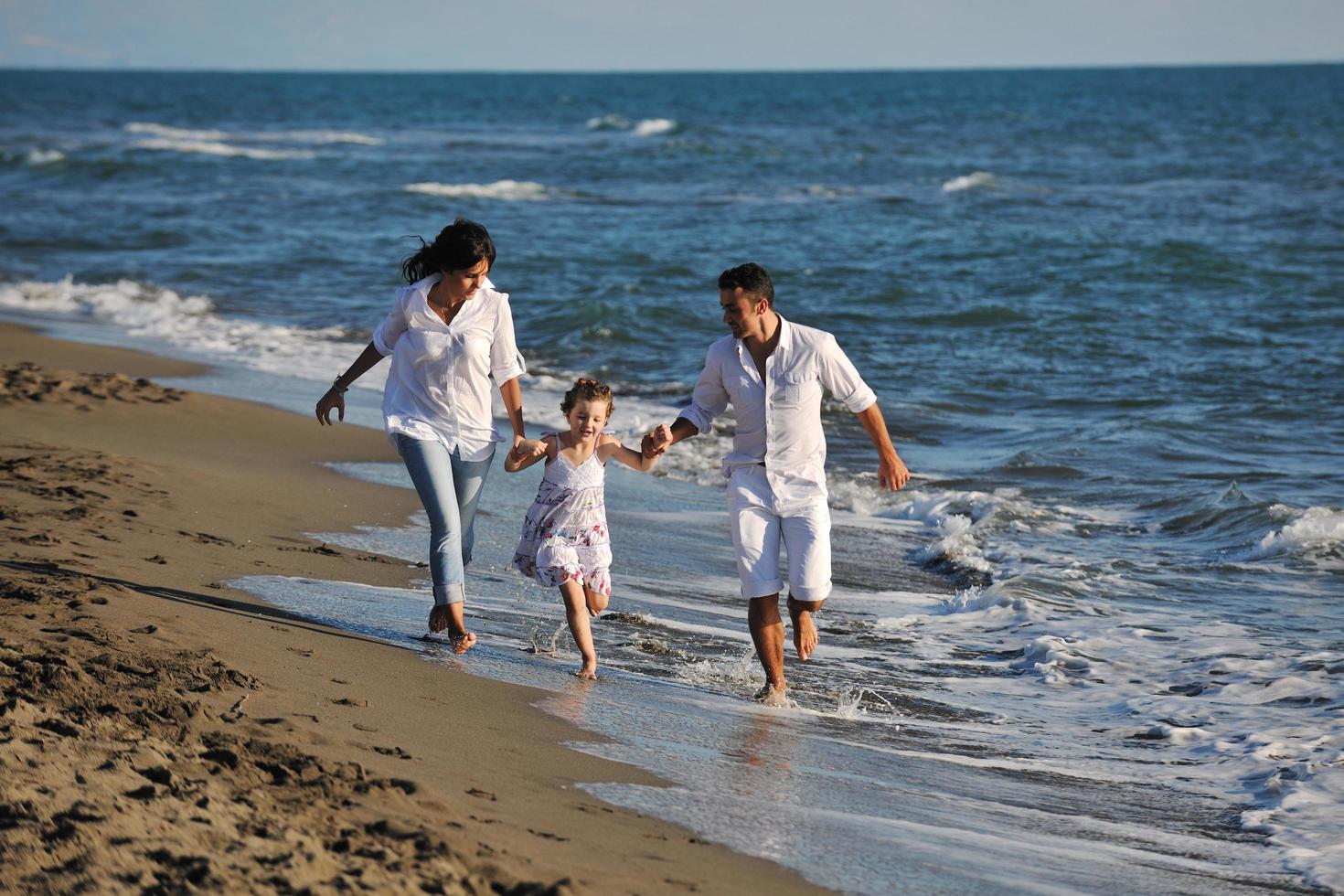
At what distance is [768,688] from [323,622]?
1.80 meters

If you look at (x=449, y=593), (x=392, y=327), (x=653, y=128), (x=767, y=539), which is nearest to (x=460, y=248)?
(x=392, y=327)

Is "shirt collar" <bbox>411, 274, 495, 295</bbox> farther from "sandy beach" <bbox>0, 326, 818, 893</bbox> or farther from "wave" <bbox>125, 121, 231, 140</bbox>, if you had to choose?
"wave" <bbox>125, 121, 231, 140</bbox>

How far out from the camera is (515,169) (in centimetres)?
3844

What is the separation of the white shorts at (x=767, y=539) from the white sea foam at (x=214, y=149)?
121ft

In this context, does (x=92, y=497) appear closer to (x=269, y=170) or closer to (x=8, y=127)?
(x=269, y=170)

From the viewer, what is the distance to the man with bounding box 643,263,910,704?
5242 mm

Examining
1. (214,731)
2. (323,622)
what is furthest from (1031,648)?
(214,731)

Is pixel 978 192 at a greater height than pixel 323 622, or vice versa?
pixel 978 192

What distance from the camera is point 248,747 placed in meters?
3.78

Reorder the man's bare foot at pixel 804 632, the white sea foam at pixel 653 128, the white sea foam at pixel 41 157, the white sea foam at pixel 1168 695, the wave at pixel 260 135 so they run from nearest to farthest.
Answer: the white sea foam at pixel 1168 695
the man's bare foot at pixel 804 632
the white sea foam at pixel 41 157
the wave at pixel 260 135
the white sea foam at pixel 653 128

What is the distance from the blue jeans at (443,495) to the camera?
526cm

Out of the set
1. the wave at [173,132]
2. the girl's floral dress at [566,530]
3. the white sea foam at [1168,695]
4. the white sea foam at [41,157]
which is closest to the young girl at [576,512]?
the girl's floral dress at [566,530]

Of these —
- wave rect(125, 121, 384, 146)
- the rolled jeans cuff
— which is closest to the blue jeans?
the rolled jeans cuff

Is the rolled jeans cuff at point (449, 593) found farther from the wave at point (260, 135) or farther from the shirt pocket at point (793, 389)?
the wave at point (260, 135)
